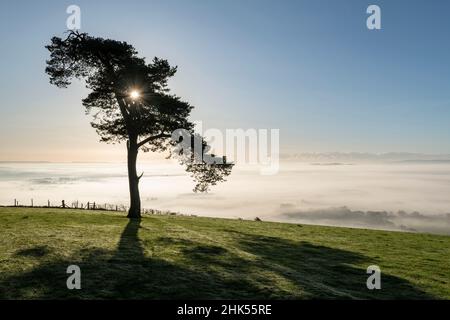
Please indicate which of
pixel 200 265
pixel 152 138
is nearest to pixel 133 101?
pixel 152 138

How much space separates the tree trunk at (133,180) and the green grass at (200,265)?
8.41 meters

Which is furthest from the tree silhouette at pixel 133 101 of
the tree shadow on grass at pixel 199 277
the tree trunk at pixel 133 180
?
the tree shadow on grass at pixel 199 277

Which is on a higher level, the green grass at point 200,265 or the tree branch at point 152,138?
the tree branch at point 152,138

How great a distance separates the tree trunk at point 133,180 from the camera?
1395 inches

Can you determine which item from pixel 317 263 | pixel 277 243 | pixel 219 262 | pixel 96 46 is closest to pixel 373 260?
pixel 317 263

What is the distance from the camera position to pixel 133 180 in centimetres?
3556

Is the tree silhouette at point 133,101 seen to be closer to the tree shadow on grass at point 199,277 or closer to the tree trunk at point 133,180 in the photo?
the tree trunk at point 133,180

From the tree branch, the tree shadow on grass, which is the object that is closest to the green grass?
the tree shadow on grass

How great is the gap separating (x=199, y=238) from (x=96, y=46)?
62.2 feet

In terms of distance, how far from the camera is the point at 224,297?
38.7ft

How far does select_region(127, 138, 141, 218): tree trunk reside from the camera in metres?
35.4
